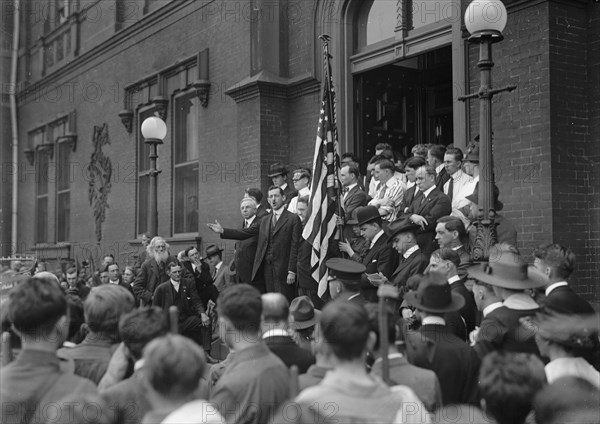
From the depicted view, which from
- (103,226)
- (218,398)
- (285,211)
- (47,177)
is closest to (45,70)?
(47,177)

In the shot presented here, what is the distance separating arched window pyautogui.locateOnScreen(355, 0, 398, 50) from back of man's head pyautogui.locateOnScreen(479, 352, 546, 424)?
909cm

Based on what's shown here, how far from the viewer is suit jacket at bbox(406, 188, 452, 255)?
777cm

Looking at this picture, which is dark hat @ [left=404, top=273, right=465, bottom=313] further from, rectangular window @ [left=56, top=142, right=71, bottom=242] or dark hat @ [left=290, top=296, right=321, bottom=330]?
rectangular window @ [left=56, top=142, right=71, bottom=242]

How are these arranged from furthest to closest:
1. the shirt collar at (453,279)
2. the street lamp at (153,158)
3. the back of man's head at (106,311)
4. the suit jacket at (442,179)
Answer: the street lamp at (153,158) → the suit jacket at (442,179) → the shirt collar at (453,279) → the back of man's head at (106,311)

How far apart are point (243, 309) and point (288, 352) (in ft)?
2.42

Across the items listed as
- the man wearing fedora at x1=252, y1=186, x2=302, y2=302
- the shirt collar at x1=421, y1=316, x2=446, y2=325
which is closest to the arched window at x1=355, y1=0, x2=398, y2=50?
the man wearing fedora at x1=252, y1=186, x2=302, y2=302

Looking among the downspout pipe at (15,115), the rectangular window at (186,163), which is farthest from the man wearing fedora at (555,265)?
the downspout pipe at (15,115)

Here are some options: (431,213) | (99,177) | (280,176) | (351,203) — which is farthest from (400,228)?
(99,177)

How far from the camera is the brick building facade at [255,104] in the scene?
8297mm

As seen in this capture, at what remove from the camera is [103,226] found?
18.3 m

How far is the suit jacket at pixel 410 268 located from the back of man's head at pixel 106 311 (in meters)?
3.37

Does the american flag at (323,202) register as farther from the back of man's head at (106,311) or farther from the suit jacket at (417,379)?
the suit jacket at (417,379)

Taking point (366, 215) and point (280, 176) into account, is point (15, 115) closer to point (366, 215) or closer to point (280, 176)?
point (280, 176)

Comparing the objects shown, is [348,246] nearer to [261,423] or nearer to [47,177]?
[261,423]
